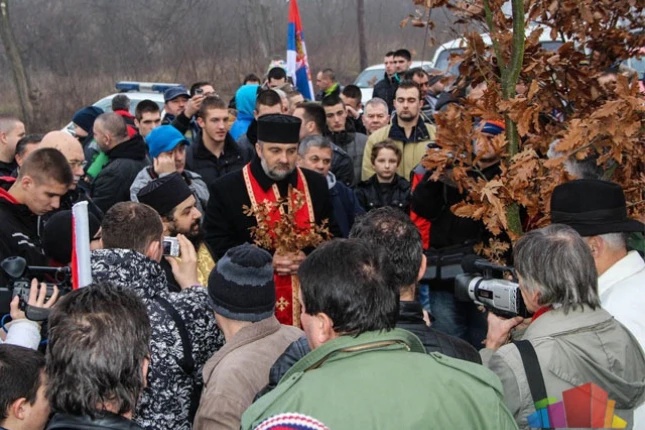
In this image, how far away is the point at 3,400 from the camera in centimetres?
328

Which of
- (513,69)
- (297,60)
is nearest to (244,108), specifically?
(297,60)

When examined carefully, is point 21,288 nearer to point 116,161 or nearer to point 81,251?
point 81,251

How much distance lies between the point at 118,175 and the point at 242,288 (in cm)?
399

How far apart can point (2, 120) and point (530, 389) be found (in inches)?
210

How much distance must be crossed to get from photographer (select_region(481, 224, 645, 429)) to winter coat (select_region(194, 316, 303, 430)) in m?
0.88

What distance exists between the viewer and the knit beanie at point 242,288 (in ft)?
11.9

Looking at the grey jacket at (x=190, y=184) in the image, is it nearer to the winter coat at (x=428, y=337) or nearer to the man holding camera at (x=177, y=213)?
the man holding camera at (x=177, y=213)

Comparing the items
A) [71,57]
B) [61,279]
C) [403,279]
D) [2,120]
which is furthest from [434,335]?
[71,57]

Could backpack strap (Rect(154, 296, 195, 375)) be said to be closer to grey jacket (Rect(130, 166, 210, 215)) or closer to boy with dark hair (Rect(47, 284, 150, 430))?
boy with dark hair (Rect(47, 284, 150, 430))

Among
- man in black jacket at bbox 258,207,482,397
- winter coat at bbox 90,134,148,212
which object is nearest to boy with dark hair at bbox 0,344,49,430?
man in black jacket at bbox 258,207,482,397

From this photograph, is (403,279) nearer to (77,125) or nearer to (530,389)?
(530,389)

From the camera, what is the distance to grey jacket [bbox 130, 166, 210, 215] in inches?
263

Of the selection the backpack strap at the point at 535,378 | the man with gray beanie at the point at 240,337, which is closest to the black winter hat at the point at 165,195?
the man with gray beanie at the point at 240,337

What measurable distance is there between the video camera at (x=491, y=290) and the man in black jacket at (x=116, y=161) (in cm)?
386
